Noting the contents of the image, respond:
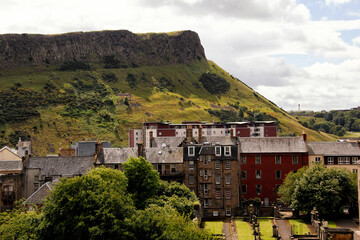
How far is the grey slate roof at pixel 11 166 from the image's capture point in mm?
74750

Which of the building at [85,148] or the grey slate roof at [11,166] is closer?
the grey slate roof at [11,166]

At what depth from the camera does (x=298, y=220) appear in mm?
70125

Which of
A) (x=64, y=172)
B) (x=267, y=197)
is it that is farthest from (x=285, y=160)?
(x=64, y=172)

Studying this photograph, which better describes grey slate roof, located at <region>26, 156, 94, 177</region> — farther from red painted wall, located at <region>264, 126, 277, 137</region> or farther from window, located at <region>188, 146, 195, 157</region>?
red painted wall, located at <region>264, 126, 277, 137</region>

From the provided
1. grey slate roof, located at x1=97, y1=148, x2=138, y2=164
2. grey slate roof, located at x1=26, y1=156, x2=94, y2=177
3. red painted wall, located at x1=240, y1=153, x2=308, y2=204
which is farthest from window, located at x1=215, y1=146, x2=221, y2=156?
grey slate roof, located at x1=26, y1=156, x2=94, y2=177

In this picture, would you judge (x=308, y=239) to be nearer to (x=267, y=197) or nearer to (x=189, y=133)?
(x=267, y=197)

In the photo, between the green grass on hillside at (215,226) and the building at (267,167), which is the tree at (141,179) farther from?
the building at (267,167)

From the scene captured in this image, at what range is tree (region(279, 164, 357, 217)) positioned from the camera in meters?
67.7

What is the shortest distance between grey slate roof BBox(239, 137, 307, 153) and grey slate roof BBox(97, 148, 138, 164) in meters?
21.8

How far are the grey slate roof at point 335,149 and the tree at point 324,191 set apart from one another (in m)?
14.0

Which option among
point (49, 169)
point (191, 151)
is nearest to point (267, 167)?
point (191, 151)

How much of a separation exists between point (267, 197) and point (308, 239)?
27475mm

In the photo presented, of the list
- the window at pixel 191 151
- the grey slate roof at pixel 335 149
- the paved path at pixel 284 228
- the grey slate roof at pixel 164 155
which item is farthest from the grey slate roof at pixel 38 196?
the grey slate roof at pixel 335 149

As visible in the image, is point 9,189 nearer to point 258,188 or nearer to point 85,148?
point 85,148
